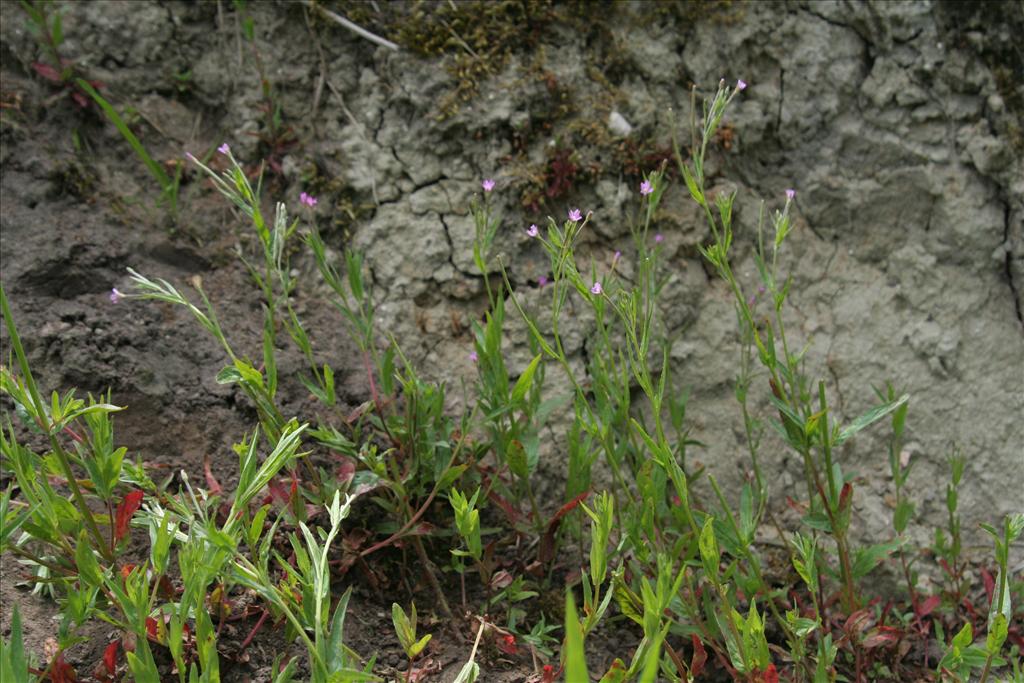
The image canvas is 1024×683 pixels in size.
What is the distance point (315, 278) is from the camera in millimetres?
2934

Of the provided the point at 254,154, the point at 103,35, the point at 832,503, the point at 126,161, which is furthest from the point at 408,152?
the point at 832,503

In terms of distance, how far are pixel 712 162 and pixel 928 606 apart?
1526 mm

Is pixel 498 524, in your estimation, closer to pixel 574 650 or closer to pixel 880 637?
pixel 880 637

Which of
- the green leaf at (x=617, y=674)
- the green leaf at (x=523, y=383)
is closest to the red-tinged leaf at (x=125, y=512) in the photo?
the green leaf at (x=523, y=383)

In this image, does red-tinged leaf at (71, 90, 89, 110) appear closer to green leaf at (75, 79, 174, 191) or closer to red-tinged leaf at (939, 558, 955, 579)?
green leaf at (75, 79, 174, 191)

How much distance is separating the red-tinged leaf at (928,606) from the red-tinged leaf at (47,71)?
299 cm

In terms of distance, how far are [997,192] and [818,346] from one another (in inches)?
30.8

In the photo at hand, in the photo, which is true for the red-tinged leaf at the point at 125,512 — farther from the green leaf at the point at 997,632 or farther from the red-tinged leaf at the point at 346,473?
the green leaf at the point at 997,632

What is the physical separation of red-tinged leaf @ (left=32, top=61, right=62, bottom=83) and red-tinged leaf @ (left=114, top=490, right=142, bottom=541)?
5.47ft

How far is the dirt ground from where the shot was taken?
2787mm

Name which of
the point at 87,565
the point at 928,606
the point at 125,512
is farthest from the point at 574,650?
the point at 928,606

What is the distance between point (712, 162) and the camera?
308 centimetres

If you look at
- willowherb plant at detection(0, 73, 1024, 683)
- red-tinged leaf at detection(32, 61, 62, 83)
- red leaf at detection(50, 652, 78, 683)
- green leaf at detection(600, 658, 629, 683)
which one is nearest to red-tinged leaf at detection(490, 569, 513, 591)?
willowherb plant at detection(0, 73, 1024, 683)

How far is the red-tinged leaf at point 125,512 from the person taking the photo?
1915 millimetres
